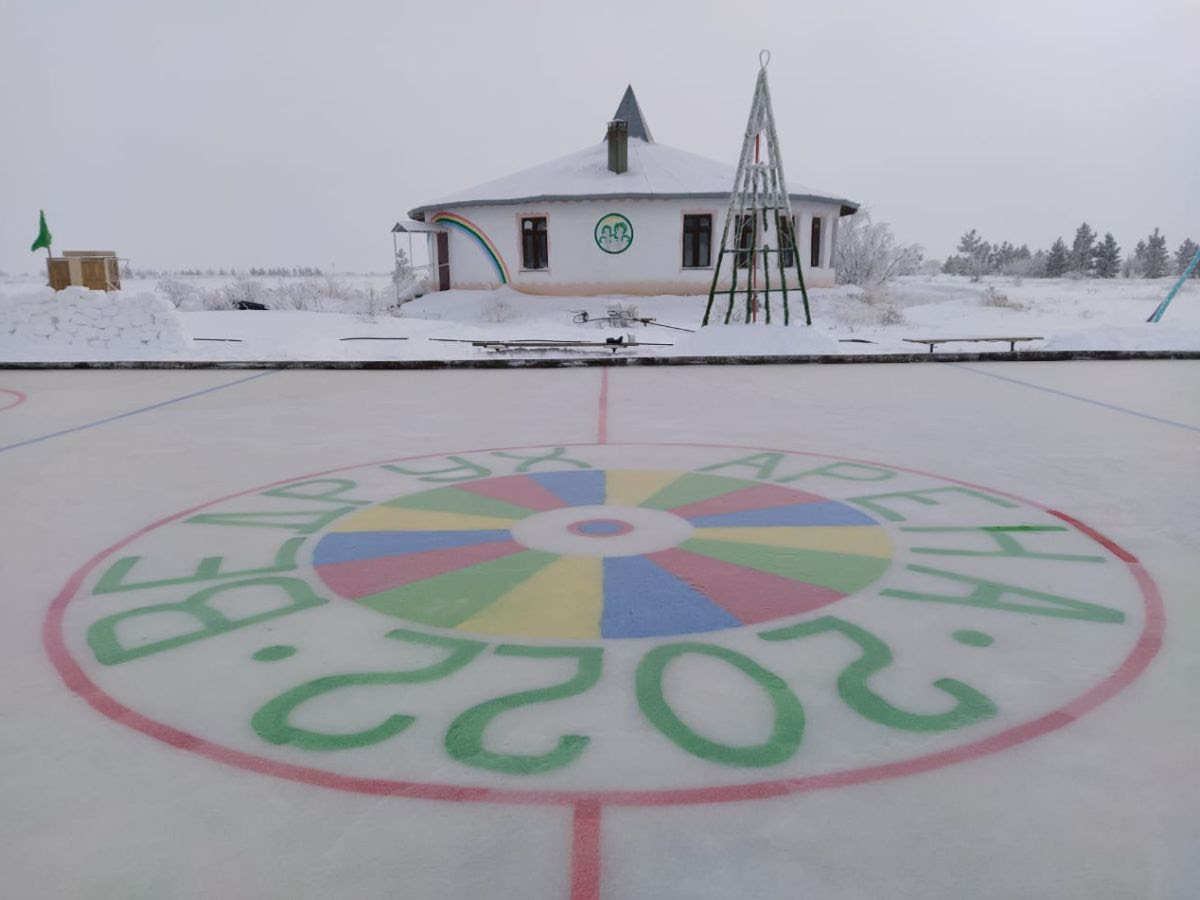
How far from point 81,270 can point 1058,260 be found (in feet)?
205

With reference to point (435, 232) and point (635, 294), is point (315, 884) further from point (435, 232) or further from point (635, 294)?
point (435, 232)

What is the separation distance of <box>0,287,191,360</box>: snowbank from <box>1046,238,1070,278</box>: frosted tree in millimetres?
61440

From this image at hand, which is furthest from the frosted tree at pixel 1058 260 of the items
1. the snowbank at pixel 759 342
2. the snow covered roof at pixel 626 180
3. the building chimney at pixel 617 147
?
the snowbank at pixel 759 342

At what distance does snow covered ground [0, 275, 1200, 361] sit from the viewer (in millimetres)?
13703

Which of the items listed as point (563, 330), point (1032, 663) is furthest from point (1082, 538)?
point (563, 330)

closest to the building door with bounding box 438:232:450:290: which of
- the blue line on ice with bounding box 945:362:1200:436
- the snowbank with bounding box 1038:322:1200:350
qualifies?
the snowbank with bounding box 1038:322:1200:350

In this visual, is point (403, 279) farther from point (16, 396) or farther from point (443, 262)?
point (16, 396)

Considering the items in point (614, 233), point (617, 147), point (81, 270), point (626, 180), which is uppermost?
point (617, 147)

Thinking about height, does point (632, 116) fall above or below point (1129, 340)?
above

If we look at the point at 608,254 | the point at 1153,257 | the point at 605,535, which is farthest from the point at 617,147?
the point at 1153,257

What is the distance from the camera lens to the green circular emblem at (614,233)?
23.9 meters

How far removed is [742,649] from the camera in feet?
9.19

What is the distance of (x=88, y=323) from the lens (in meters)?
14.7

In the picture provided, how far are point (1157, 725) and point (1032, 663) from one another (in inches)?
16.2
